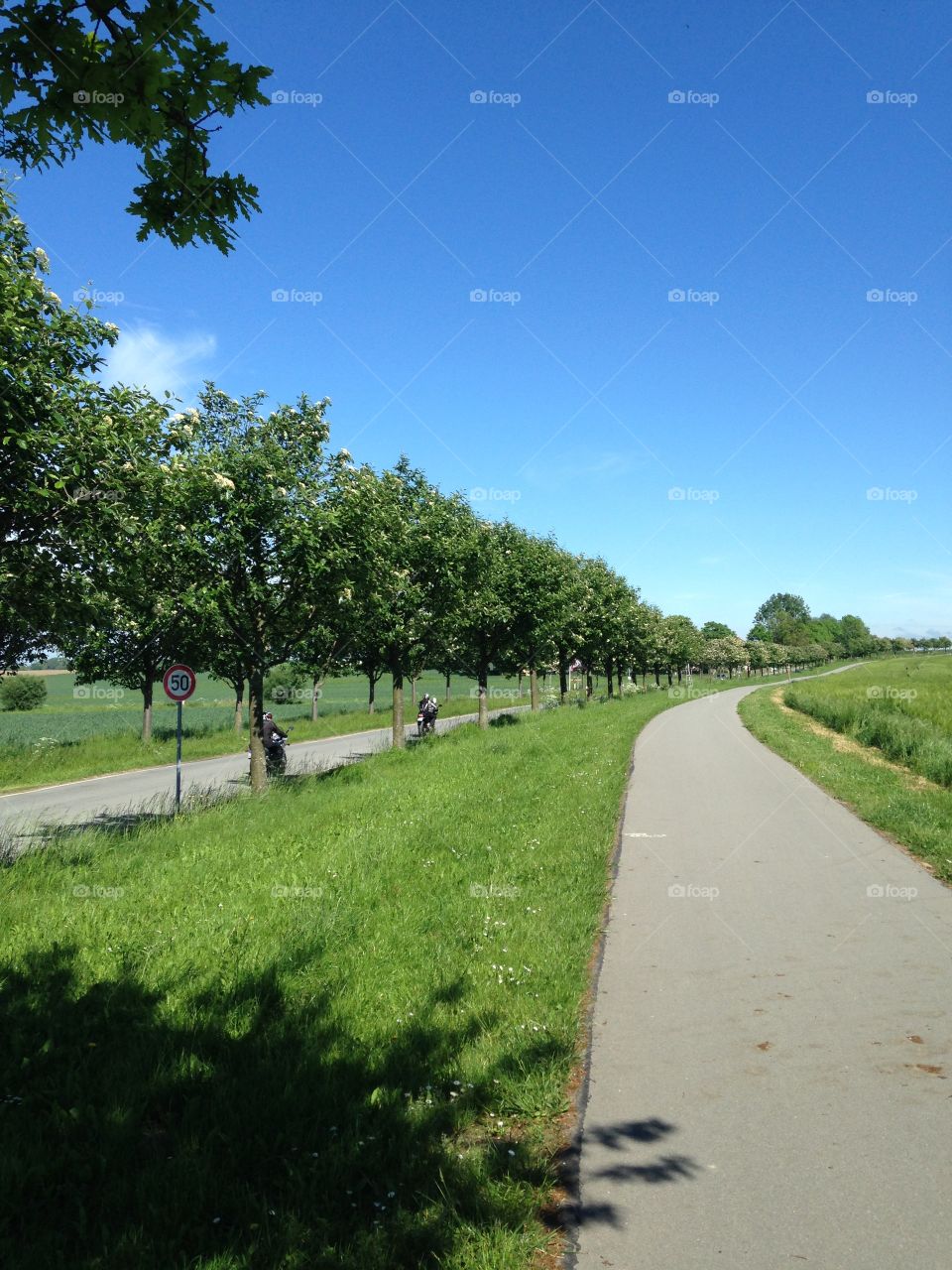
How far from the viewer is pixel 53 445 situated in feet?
28.2

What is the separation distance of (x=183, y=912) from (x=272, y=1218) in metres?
4.00

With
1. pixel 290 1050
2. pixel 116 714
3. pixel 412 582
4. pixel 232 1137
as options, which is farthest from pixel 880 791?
pixel 116 714

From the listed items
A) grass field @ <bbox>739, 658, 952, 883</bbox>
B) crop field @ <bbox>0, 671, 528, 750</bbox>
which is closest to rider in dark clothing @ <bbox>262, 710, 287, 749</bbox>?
crop field @ <bbox>0, 671, 528, 750</bbox>

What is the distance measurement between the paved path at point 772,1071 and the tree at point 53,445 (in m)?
7.38

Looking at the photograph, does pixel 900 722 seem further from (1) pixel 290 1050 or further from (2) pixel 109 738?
(2) pixel 109 738

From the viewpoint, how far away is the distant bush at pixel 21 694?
57.9 meters

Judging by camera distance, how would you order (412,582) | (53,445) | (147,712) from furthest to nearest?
(147,712), (412,582), (53,445)

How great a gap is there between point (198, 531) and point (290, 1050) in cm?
997

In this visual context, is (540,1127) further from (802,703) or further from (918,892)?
(802,703)

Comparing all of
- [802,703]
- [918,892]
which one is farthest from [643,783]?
[802,703]

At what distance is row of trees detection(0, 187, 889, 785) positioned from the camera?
877 centimetres

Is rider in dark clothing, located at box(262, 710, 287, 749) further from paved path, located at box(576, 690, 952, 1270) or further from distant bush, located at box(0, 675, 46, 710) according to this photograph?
distant bush, located at box(0, 675, 46, 710)

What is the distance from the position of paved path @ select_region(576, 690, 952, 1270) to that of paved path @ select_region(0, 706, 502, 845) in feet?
30.5

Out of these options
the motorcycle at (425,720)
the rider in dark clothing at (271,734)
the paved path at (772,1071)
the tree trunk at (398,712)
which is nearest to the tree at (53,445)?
the paved path at (772,1071)
